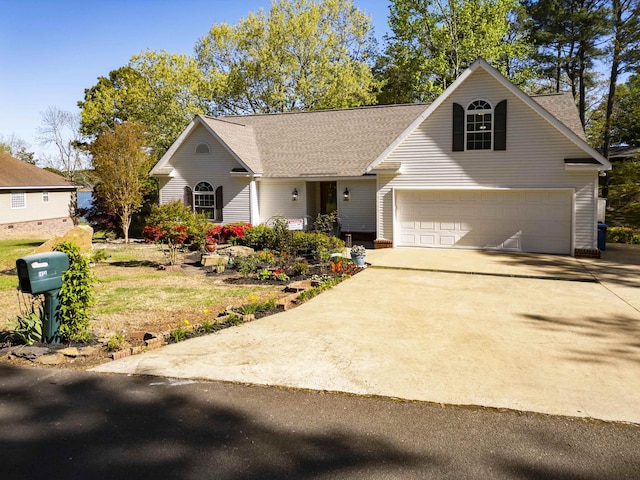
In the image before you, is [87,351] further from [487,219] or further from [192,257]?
[487,219]

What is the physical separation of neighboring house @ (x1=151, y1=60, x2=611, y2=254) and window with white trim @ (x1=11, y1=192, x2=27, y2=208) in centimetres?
1235

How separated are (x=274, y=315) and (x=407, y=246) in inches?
416

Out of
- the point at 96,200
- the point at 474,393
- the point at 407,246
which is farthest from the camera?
the point at 96,200

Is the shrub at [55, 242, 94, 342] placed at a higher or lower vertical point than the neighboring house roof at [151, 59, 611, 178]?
lower

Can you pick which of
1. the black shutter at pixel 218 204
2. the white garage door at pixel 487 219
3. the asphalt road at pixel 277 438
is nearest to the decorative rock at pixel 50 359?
the asphalt road at pixel 277 438

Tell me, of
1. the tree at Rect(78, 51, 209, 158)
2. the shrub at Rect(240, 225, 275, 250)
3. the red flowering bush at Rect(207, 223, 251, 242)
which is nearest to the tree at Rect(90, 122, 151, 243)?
the red flowering bush at Rect(207, 223, 251, 242)

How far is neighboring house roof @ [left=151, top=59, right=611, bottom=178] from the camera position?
2153cm

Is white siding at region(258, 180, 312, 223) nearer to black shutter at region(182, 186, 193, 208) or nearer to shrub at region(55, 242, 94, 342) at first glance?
black shutter at region(182, 186, 193, 208)

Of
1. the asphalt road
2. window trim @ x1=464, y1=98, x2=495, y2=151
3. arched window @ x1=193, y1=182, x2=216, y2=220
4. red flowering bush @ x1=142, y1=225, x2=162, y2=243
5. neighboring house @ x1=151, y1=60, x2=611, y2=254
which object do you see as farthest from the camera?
arched window @ x1=193, y1=182, x2=216, y2=220

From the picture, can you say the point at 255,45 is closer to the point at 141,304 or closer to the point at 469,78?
the point at 469,78

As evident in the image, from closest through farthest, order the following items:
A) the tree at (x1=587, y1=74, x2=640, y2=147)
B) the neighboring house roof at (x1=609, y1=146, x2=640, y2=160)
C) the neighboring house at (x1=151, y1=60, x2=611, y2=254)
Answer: the neighboring house at (x1=151, y1=60, x2=611, y2=254), the tree at (x1=587, y1=74, x2=640, y2=147), the neighboring house roof at (x1=609, y1=146, x2=640, y2=160)

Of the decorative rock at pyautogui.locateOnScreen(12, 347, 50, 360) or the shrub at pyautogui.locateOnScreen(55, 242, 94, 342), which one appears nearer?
the decorative rock at pyautogui.locateOnScreen(12, 347, 50, 360)

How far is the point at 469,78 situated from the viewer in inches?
689

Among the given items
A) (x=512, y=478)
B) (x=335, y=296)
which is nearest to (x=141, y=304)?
(x=335, y=296)
